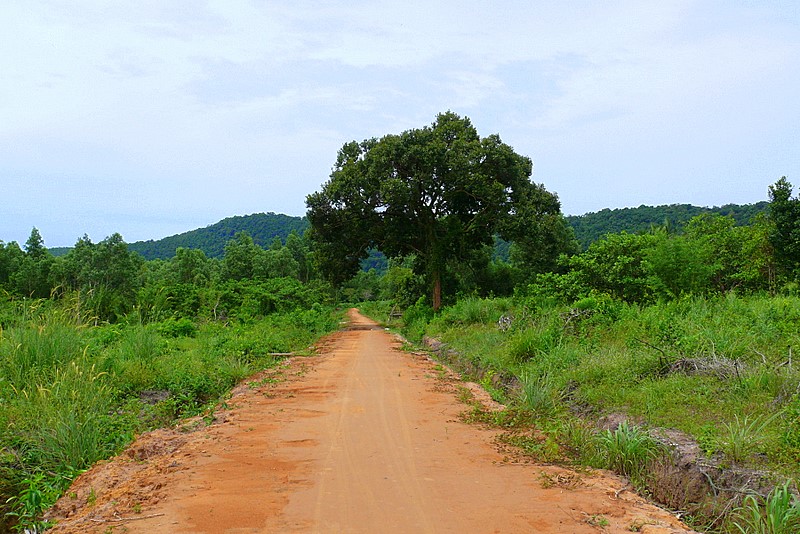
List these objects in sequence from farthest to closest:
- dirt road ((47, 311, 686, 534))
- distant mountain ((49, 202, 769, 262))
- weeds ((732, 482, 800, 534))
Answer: distant mountain ((49, 202, 769, 262)) → dirt road ((47, 311, 686, 534)) → weeds ((732, 482, 800, 534))

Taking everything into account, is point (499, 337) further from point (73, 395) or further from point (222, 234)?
point (222, 234)

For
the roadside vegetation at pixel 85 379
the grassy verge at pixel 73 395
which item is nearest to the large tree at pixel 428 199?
the roadside vegetation at pixel 85 379

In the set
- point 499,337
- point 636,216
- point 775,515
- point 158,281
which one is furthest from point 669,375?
point 636,216

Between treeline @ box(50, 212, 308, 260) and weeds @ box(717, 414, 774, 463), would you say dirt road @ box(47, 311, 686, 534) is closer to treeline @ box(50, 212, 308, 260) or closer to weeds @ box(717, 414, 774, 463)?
weeds @ box(717, 414, 774, 463)

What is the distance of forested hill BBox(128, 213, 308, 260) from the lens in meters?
120

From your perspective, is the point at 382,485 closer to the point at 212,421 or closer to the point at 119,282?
the point at 212,421

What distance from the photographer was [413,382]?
38.6 ft

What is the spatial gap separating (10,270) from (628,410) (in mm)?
60325

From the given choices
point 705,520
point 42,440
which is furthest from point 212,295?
point 705,520

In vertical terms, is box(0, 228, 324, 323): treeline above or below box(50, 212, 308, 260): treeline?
below

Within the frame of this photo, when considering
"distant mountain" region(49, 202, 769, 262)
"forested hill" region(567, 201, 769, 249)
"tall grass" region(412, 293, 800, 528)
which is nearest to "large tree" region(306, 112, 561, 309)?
"tall grass" region(412, 293, 800, 528)

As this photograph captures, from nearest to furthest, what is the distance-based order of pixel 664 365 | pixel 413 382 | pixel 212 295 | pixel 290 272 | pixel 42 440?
pixel 42 440
pixel 664 365
pixel 413 382
pixel 212 295
pixel 290 272

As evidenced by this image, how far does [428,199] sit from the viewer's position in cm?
2872

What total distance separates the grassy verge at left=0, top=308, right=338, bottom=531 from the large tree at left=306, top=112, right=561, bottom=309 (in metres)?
15.7
